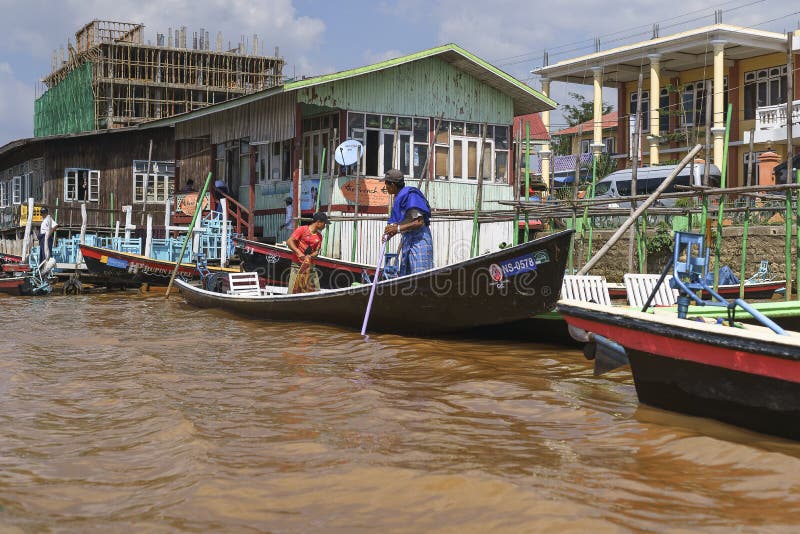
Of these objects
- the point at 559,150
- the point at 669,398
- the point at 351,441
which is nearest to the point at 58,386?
the point at 351,441

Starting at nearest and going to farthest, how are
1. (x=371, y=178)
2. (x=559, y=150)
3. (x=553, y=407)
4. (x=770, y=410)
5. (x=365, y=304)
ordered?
(x=770, y=410) < (x=553, y=407) < (x=365, y=304) < (x=371, y=178) < (x=559, y=150)

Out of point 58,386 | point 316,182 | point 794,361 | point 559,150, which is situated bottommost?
point 58,386

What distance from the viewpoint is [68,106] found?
4525 cm

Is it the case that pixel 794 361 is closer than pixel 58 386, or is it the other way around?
pixel 794 361

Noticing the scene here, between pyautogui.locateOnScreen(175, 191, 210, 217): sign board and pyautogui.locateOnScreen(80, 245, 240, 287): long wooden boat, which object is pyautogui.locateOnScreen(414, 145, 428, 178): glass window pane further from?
pyautogui.locateOnScreen(175, 191, 210, 217): sign board

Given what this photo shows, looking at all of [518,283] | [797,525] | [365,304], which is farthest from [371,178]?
[797,525]

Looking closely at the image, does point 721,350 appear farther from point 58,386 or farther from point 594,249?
point 594,249

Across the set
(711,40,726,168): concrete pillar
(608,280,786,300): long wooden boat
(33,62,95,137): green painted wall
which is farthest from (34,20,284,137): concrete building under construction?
(608,280,786,300): long wooden boat

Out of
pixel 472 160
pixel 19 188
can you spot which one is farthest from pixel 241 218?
pixel 19 188

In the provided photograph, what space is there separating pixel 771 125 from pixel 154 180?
2088 cm

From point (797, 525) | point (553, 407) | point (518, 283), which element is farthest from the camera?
point (518, 283)

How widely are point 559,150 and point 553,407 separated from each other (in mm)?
34072

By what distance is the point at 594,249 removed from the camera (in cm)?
1909

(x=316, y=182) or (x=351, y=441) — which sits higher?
(x=316, y=182)
